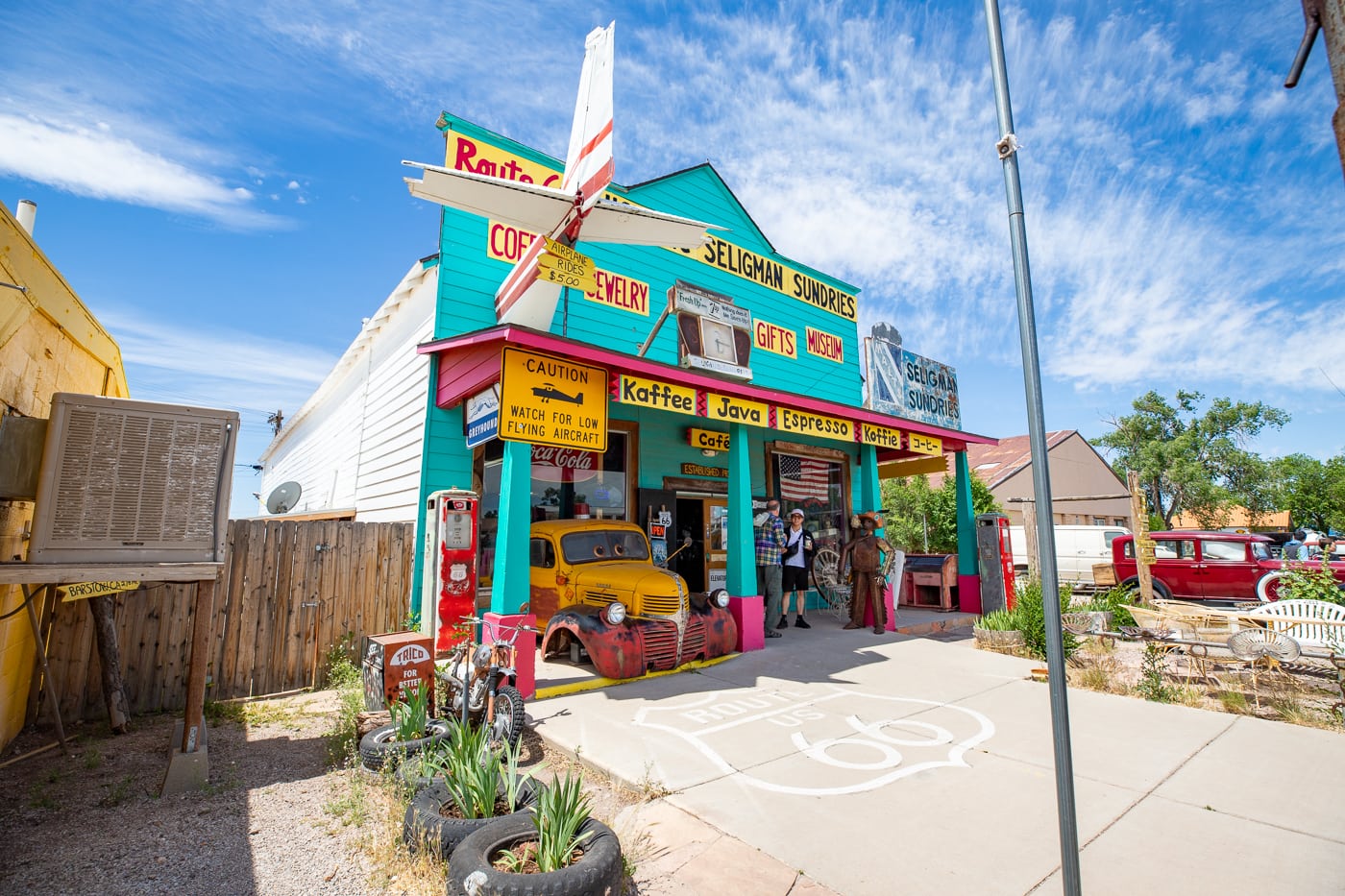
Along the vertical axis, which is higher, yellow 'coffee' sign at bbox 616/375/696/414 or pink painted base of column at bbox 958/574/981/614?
yellow 'coffee' sign at bbox 616/375/696/414

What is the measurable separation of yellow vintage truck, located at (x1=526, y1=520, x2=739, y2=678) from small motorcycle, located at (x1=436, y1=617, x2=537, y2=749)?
1.76 m

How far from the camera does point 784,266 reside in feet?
44.6

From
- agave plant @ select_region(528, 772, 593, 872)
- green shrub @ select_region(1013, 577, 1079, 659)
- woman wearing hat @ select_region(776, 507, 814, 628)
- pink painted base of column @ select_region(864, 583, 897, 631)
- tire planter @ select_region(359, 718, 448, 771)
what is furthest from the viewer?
woman wearing hat @ select_region(776, 507, 814, 628)

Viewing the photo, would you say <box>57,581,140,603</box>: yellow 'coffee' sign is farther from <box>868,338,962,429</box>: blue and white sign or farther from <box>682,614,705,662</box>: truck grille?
<box>868,338,962,429</box>: blue and white sign

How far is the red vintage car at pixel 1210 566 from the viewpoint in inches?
555

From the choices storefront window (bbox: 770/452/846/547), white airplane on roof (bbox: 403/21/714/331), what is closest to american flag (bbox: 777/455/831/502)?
storefront window (bbox: 770/452/846/547)

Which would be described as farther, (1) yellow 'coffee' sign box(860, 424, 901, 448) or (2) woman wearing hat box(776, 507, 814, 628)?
(1) yellow 'coffee' sign box(860, 424, 901, 448)

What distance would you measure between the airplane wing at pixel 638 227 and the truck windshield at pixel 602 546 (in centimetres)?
371

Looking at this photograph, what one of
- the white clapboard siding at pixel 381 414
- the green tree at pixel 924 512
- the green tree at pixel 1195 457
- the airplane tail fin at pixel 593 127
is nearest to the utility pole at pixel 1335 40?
the airplane tail fin at pixel 593 127

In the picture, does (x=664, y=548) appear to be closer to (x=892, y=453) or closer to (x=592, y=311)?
(x=592, y=311)

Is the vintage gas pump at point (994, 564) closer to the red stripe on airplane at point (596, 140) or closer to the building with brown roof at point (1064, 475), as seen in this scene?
the red stripe on airplane at point (596, 140)

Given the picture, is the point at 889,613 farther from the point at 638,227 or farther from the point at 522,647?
the point at 638,227

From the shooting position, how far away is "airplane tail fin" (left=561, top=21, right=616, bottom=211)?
6262mm

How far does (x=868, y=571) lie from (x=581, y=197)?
24.0 ft
